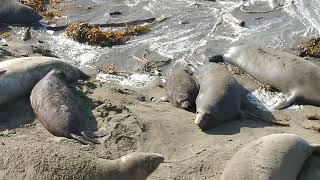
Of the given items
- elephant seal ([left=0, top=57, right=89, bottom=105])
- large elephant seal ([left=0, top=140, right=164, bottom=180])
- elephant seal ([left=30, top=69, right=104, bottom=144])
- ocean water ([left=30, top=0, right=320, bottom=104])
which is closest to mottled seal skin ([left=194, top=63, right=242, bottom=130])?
ocean water ([left=30, top=0, right=320, bottom=104])

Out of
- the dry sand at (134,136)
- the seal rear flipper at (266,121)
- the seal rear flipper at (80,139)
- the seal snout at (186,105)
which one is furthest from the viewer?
the seal snout at (186,105)

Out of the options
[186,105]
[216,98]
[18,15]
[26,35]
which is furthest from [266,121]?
[18,15]

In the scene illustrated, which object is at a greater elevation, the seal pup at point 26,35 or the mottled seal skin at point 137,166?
the mottled seal skin at point 137,166

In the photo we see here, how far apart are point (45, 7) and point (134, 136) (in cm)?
615

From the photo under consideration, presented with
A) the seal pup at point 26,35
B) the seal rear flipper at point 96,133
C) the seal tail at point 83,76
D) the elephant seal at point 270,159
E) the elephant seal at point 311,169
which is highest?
the elephant seal at point 270,159

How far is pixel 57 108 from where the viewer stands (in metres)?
6.78

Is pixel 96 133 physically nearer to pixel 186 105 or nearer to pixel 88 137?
pixel 88 137

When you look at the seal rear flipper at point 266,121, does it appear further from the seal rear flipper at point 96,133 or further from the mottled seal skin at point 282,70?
the seal rear flipper at point 96,133

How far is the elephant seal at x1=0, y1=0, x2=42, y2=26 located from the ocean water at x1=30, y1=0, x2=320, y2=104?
1.80 ft

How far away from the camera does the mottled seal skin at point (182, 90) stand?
24.2ft

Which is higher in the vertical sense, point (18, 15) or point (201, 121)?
point (201, 121)

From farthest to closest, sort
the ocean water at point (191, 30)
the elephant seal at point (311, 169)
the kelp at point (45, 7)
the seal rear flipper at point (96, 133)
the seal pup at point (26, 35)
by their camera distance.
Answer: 1. the kelp at point (45, 7)
2. the seal pup at point (26, 35)
3. the ocean water at point (191, 30)
4. the seal rear flipper at point (96, 133)
5. the elephant seal at point (311, 169)

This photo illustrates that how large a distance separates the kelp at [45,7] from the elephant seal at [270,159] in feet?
20.9

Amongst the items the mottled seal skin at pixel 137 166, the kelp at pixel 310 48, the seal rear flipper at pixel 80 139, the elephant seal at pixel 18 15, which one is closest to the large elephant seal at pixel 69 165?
the mottled seal skin at pixel 137 166
